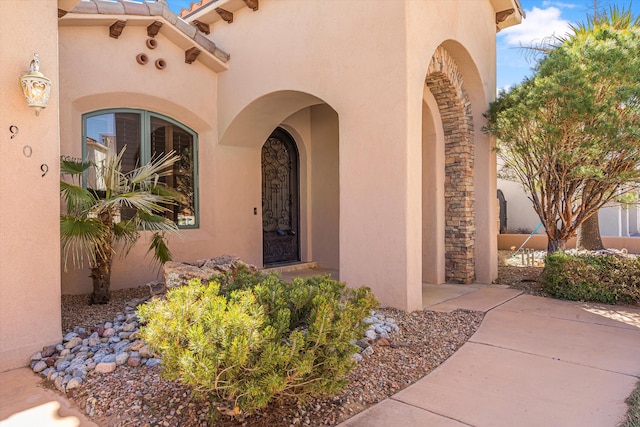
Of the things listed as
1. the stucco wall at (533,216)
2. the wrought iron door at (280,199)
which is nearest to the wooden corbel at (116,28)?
the wrought iron door at (280,199)

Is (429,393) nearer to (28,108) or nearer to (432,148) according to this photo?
(28,108)

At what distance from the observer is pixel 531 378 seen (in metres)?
3.61

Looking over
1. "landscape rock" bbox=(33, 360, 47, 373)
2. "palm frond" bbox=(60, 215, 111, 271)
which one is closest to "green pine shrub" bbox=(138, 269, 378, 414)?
"landscape rock" bbox=(33, 360, 47, 373)

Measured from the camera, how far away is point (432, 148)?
7.51 meters

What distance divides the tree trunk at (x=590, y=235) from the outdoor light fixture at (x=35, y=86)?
37.8ft

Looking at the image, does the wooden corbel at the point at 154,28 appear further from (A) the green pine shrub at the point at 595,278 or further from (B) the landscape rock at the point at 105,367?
(A) the green pine shrub at the point at 595,278

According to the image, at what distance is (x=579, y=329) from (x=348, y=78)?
14.8 ft

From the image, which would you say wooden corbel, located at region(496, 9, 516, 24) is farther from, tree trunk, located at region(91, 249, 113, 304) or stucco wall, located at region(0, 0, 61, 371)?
tree trunk, located at region(91, 249, 113, 304)

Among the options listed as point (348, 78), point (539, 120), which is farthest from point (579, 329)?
point (348, 78)

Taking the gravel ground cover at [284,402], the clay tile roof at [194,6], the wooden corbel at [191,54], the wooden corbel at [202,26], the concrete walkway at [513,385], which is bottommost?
the concrete walkway at [513,385]

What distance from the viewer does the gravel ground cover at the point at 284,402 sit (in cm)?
283

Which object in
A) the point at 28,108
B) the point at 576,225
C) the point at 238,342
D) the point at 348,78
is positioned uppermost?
the point at 348,78

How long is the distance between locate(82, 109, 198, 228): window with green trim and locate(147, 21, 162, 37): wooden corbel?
1.36 metres

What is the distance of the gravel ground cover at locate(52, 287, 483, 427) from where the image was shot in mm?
2830
